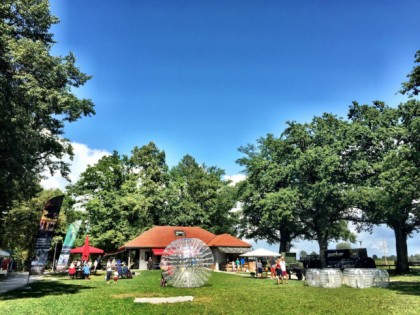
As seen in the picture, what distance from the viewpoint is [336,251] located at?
114 ft

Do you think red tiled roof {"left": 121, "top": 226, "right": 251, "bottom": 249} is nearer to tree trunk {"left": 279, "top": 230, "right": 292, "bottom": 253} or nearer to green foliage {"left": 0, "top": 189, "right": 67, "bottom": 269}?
tree trunk {"left": 279, "top": 230, "right": 292, "bottom": 253}

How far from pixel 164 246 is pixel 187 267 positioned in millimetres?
24526

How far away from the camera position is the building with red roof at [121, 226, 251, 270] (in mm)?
45781

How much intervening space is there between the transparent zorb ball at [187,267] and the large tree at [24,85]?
33.6ft

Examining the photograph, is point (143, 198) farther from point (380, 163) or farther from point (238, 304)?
point (238, 304)

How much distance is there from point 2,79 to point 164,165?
45407 millimetres

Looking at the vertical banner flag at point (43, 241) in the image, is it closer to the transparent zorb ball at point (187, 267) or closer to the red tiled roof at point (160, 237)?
the transparent zorb ball at point (187, 267)

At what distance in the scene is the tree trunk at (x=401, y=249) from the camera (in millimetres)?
35844

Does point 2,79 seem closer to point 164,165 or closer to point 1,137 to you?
point 1,137

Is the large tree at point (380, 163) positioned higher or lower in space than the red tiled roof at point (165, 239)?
higher

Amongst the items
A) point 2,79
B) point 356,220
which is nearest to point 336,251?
point 356,220

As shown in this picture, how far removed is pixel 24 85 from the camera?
55.5 ft

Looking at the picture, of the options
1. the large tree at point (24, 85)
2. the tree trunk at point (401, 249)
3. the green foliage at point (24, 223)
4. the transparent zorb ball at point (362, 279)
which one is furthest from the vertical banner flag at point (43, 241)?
the tree trunk at point (401, 249)

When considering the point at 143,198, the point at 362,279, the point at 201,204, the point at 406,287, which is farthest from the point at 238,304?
the point at 201,204
